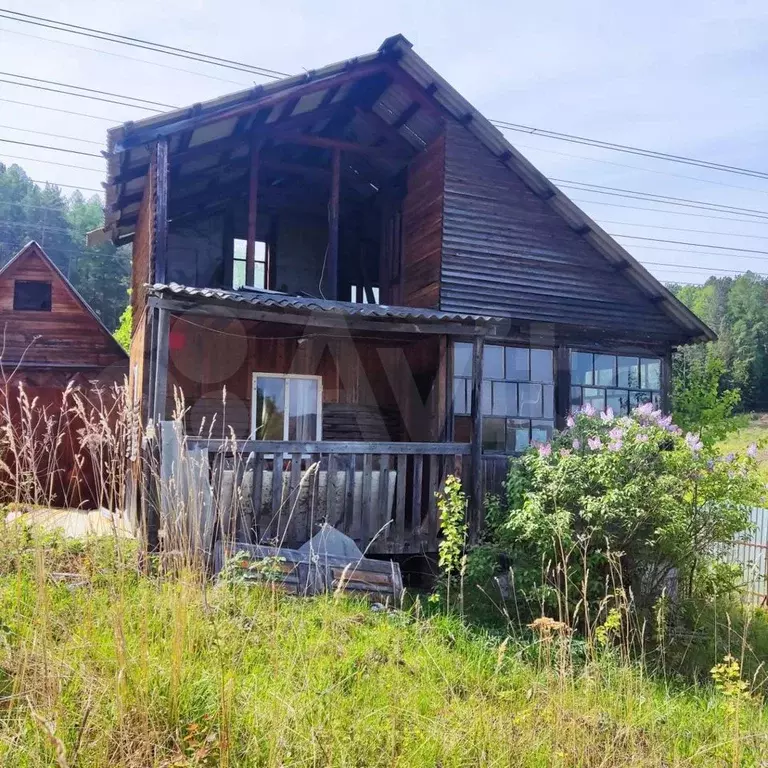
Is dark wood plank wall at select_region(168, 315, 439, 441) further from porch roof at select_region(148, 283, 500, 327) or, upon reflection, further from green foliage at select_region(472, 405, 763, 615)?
green foliage at select_region(472, 405, 763, 615)

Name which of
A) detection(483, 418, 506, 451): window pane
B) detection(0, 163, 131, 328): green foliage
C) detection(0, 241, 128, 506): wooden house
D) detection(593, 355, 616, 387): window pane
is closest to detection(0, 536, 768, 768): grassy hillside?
detection(483, 418, 506, 451): window pane

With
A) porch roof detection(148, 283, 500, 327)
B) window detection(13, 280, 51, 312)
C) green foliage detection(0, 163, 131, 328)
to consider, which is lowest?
porch roof detection(148, 283, 500, 327)

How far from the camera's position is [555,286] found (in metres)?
10.7

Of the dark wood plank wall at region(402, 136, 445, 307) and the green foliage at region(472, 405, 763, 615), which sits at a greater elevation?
the dark wood plank wall at region(402, 136, 445, 307)

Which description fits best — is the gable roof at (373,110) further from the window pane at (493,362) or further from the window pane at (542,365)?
the window pane at (493,362)

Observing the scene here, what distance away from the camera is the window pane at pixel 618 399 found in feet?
36.1

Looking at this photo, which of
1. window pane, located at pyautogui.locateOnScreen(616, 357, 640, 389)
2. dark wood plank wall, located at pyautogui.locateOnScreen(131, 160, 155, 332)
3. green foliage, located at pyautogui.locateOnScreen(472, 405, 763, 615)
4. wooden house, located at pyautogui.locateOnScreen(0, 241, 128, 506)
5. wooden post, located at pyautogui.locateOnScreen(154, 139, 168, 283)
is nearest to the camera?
green foliage, located at pyautogui.locateOnScreen(472, 405, 763, 615)

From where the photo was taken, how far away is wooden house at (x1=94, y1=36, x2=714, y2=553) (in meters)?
9.12

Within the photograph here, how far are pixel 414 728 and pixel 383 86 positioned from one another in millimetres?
9306

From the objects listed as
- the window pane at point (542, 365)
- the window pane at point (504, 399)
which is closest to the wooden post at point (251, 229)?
the window pane at point (504, 399)

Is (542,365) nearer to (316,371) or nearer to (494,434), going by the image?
(494,434)

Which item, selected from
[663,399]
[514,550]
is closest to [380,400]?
[514,550]

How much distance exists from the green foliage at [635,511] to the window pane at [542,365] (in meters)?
3.74

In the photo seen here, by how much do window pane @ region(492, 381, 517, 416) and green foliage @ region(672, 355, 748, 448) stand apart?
11.3 ft
